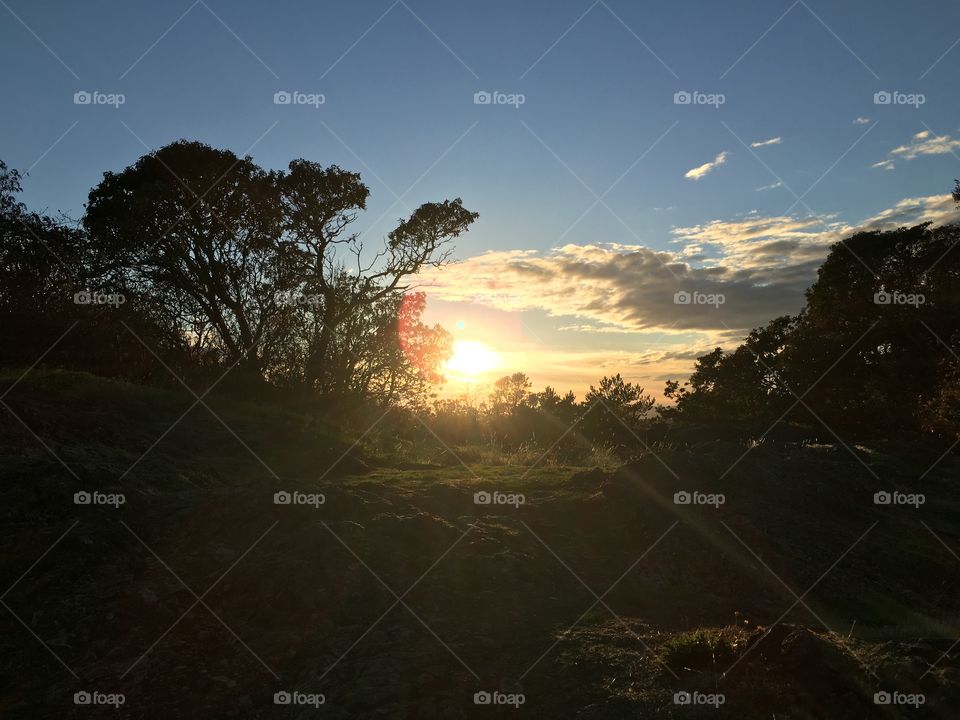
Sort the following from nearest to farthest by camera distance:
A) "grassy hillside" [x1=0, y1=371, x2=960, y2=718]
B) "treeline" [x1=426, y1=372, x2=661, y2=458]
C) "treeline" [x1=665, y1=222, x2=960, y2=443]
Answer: "grassy hillside" [x1=0, y1=371, x2=960, y2=718] → "treeline" [x1=426, y1=372, x2=661, y2=458] → "treeline" [x1=665, y1=222, x2=960, y2=443]

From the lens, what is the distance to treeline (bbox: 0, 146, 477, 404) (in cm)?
2298

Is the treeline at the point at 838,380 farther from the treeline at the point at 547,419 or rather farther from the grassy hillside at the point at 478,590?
the grassy hillside at the point at 478,590

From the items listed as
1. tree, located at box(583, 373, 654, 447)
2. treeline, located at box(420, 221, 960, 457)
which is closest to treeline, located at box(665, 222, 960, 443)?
treeline, located at box(420, 221, 960, 457)

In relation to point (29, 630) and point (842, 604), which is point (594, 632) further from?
point (29, 630)

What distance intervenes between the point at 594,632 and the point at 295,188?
24349 millimetres

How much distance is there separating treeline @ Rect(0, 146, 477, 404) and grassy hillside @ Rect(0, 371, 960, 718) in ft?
43.5

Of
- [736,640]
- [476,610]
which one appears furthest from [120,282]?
[736,640]

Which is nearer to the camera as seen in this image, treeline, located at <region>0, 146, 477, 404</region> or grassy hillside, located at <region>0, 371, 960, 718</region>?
grassy hillside, located at <region>0, 371, 960, 718</region>

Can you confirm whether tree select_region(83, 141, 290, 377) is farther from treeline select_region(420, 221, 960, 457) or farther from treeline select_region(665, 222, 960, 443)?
treeline select_region(665, 222, 960, 443)

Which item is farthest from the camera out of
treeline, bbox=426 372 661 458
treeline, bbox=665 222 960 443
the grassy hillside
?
treeline, bbox=665 222 960 443

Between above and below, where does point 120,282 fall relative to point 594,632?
above

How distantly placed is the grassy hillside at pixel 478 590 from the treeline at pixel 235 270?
43.5 feet

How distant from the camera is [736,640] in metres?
4.84

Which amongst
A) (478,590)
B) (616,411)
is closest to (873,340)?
(616,411)
